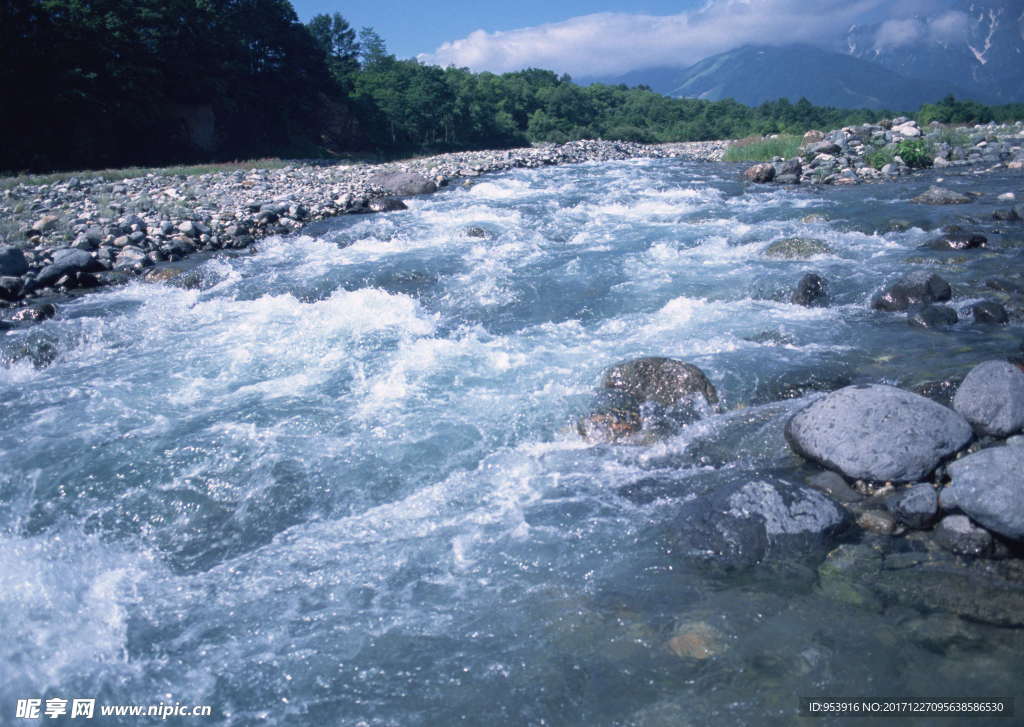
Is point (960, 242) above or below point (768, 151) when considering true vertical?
below

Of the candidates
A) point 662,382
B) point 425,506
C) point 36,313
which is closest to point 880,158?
point 662,382

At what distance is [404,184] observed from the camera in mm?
20484

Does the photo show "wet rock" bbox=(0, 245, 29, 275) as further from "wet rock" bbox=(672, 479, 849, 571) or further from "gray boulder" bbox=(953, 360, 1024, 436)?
"gray boulder" bbox=(953, 360, 1024, 436)

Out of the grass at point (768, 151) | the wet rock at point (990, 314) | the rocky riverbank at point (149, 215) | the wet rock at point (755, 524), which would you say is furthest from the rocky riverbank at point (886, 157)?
the wet rock at point (755, 524)

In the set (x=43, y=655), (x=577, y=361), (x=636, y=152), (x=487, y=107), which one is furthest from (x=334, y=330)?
(x=487, y=107)

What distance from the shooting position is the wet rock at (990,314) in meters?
7.14

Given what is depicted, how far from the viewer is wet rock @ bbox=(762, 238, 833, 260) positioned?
10609mm

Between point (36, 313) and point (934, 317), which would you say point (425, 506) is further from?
point (36, 313)

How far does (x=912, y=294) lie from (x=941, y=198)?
821cm

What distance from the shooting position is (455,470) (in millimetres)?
5227

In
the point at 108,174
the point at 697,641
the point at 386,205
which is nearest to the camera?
the point at 697,641

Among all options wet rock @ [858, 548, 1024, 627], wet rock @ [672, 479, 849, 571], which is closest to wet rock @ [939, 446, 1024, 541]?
wet rock @ [858, 548, 1024, 627]

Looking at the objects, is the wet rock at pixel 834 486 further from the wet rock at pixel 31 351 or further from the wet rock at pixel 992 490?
the wet rock at pixel 31 351

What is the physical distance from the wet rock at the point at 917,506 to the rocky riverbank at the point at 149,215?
1128cm
